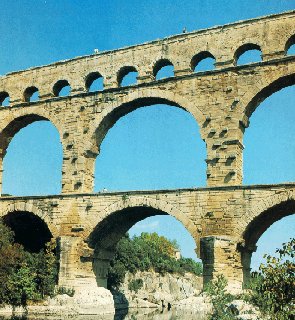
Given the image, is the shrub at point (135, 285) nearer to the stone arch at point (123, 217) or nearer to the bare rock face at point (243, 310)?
the stone arch at point (123, 217)

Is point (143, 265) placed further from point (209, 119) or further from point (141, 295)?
point (209, 119)

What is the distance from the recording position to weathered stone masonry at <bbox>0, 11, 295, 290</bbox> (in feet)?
59.7

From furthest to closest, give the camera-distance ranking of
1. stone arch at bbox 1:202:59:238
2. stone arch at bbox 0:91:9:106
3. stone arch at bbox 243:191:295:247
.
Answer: stone arch at bbox 0:91:9:106 → stone arch at bbox 1:202:59:238 → stone arch at bbox 243:191:295:247

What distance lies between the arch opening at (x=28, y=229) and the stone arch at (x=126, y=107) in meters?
4.33

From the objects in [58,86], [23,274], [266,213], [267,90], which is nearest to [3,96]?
[58,86]

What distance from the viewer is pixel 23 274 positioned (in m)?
19.9

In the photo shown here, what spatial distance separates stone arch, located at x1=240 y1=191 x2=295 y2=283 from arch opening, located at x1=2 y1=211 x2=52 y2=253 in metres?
9.45

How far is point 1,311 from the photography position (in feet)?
63.7

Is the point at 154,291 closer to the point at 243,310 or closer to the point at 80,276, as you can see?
the point at 80,276

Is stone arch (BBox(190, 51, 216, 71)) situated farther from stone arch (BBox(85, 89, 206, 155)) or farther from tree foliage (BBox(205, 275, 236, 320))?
tree foliage (BBox(205, 275, 236, 320))

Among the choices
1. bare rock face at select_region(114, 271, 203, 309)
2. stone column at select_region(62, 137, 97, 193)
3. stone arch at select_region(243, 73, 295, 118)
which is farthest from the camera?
bare rock face at select_region(114, 271, 203, 309)

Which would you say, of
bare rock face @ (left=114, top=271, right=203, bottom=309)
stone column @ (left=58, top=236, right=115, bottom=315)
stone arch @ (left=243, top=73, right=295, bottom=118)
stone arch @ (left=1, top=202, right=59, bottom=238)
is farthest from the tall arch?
bare rock face @ (left=114, top=271, right=203, bottom=309)

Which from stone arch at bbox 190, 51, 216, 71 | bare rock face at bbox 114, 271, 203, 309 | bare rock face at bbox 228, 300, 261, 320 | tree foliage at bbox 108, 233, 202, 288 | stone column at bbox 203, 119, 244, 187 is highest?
stone arch at bbox 190, 51, 216, 71

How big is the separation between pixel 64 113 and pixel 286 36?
9.65 meters
